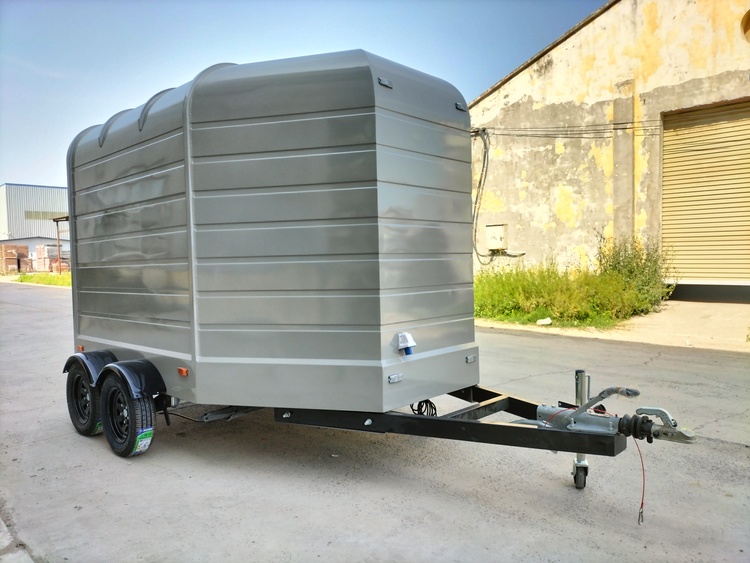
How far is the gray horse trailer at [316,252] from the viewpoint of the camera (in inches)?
156

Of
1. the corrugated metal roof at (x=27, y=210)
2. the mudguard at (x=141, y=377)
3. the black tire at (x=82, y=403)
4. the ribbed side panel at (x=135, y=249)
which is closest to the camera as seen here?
the ribbed side panel at (x=135, y=249)

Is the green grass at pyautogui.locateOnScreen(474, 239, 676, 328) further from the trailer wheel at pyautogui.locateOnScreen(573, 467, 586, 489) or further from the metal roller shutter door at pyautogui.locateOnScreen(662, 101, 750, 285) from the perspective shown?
the trailer wheel at pyautogui.locateOnScreen(573, 467, 586, 489)

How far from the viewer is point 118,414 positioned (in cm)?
514

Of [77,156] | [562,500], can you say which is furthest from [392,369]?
[77,156]

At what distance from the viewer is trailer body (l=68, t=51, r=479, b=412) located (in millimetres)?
3967

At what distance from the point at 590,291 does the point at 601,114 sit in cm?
543

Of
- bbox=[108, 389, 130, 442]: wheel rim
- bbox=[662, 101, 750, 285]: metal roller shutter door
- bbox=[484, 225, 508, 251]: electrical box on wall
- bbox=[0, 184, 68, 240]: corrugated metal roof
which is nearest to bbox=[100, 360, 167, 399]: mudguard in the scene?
bbox=[108, 389, 130, 442]: wheel rim

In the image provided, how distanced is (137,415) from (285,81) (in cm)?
289

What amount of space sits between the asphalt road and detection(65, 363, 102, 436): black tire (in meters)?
0.15

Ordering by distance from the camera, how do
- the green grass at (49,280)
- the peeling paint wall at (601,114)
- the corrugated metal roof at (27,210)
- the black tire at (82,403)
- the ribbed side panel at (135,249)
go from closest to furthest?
1. the ribbed side panel at (135,249)
2. the black tire at (82,403)
3. the peeling paint wall at (601,114)
4. the green grass at (49,280)
5. the corrugated metal roof at (27,210)

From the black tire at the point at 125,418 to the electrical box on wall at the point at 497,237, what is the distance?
14306 millimetres

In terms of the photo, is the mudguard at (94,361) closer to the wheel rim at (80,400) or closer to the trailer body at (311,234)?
the wheel rim at (80,400)

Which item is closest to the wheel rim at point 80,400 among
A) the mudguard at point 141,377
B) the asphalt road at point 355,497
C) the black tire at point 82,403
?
the black tire at point 82,403

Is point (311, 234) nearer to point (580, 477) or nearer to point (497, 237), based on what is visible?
point (580, 477)
